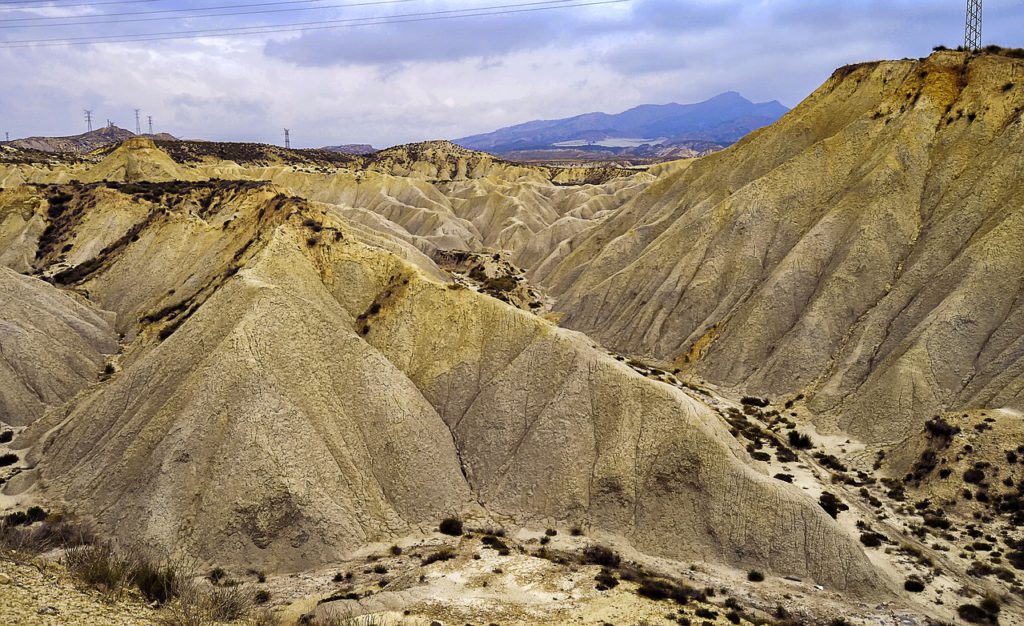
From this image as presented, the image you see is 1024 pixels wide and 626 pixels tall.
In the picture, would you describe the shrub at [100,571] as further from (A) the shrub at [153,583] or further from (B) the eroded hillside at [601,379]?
(B) the eroded hillside at [601,379]

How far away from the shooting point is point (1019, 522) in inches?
985

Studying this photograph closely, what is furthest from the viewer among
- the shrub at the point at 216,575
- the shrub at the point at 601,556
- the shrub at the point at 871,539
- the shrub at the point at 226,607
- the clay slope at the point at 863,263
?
the clay slope at the point at 863,263

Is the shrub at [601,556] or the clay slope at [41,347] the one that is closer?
the shrub at [601,556]

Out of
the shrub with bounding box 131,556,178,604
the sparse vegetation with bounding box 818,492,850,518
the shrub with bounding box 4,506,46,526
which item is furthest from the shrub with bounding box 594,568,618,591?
the shrub with bounding box 4,506,46,526

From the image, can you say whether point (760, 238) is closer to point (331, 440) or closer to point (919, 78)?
point (919, 78)

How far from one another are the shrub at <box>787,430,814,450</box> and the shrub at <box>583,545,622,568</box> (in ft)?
49.8

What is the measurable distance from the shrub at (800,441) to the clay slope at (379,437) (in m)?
7.26

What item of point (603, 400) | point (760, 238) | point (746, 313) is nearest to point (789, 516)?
point (603, 400)

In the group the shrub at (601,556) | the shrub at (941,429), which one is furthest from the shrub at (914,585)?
the shrub at (601,556)

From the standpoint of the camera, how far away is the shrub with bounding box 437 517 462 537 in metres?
25.0

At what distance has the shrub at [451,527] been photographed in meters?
25.0

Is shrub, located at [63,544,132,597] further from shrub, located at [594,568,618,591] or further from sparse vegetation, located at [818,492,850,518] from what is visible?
sparse vegetation, located at [818,492,850,518]

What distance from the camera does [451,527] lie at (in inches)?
990

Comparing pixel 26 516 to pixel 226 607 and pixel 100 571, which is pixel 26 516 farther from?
pixel 226 607
